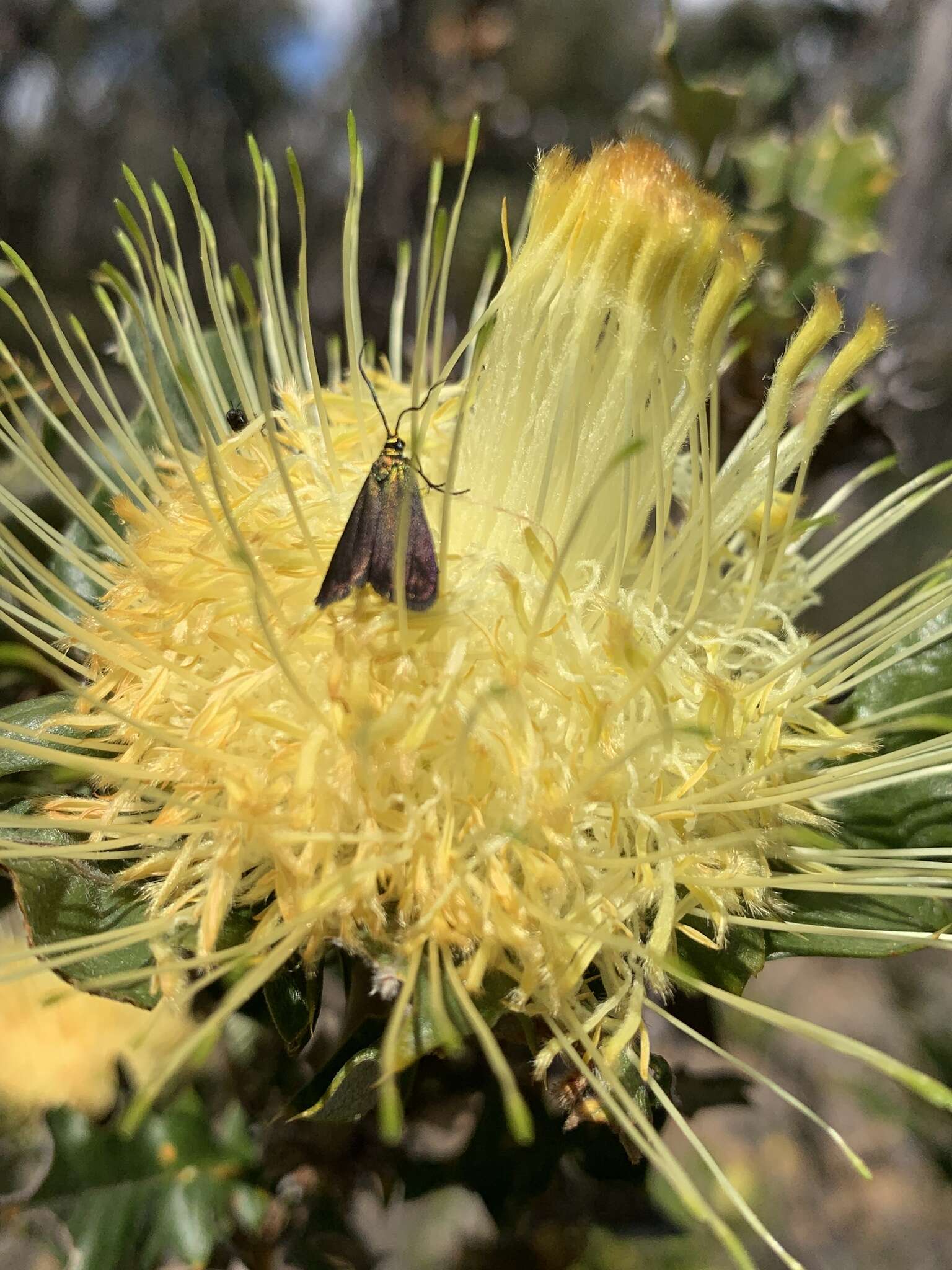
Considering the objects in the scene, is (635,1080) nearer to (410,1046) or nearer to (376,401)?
(410,1046)

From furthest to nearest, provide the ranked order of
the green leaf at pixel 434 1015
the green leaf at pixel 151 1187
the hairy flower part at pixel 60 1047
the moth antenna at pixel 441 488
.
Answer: the hairy flower part at pixel 60 1047 < the green leaf at pixel 151 1187 < the moth antenna at pixel 441 488 < the green leaf at pixel 434 1015

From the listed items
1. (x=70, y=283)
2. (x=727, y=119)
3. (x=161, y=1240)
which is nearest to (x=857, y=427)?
(x=727, y=119)

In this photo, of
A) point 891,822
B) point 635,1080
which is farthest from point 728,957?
point 891,822

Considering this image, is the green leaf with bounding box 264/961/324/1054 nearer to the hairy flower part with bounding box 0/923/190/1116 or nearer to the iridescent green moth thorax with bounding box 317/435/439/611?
the iridescent green moth thorax with bounding box 317/435/439/611

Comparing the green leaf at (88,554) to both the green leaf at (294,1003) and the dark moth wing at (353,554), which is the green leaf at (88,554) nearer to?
the dark moth wing at (353,554)

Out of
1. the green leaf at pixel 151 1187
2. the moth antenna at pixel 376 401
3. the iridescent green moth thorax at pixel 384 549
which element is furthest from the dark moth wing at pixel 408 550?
the green leaf at pixel 151 1187

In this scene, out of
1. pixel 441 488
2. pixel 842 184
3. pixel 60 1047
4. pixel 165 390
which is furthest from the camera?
pixel 842 184
